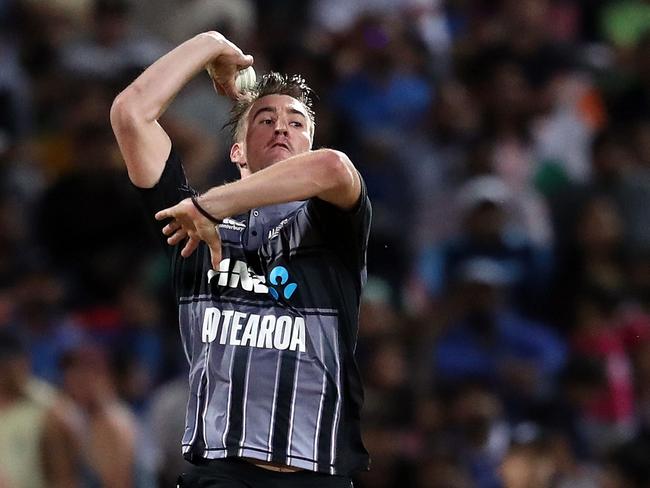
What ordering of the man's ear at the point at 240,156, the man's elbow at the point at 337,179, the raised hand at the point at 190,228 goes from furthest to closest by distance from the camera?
the man's ear at the point at 240,156 → the man's elbow at the point at 337,179 → the raised hand at the point at 190,228

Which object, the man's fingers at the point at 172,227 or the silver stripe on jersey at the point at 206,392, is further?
the silver stripe on jersey at the point at 206,392

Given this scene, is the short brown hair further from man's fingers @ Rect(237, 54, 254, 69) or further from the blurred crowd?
the blurred crowd

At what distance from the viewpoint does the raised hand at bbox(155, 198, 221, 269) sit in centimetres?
402

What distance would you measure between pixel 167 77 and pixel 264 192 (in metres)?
0.69

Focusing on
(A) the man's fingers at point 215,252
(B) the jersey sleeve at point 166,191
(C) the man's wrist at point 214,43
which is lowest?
(A) the man's fingers at point 215,252

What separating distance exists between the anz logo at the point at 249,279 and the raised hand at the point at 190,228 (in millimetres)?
208

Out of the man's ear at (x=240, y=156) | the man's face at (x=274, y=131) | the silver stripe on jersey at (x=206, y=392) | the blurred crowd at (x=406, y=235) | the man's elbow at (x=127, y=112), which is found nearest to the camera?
the silver stripe on jersey at (x=206, y=392)

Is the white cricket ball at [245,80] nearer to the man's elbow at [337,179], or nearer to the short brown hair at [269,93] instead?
the short brown hair at [269,93]

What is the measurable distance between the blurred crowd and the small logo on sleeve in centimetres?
324

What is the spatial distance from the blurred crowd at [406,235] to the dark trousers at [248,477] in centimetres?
319

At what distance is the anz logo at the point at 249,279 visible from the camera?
4.32 m

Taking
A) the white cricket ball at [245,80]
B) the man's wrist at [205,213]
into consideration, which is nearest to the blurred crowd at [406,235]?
the white cricket ball at [245,80]

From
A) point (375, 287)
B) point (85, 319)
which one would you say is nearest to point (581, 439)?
point (375, 287)

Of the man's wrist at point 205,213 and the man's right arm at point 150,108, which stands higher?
the man's right arm at point 150,108
